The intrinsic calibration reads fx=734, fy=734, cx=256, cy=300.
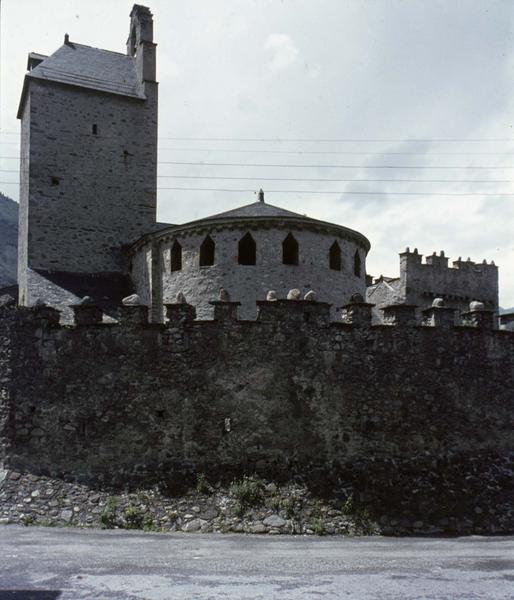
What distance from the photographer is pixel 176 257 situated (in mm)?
27766

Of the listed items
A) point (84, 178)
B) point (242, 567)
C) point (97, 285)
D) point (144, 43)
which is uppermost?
point (144, 43)

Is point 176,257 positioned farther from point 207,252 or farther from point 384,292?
point 384,292

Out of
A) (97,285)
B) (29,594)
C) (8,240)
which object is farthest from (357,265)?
(8,240)

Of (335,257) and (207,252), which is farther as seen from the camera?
(335,257)

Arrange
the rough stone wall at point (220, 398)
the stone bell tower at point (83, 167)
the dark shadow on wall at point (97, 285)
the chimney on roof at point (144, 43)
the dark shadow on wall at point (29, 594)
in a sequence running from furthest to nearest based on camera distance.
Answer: the chimney on roof at point (144, 43)
the stone bell tower at point (83, 167)
the dark shadow on wall at point (97, 285)
the rough stone wall at point (220, 398)
the dark shadow on wall at point (29, 594)

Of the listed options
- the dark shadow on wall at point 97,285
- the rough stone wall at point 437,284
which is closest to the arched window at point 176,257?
the dark shadow on wall at point 97,285

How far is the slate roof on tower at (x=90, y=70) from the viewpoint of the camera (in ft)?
113

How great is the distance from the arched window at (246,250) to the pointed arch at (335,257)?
301 centimetres

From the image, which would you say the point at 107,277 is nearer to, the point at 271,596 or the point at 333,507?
the point at 333,507

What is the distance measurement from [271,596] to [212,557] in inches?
119

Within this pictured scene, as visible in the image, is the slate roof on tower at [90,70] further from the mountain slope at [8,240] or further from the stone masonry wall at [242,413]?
the mountain slope at [8,240]

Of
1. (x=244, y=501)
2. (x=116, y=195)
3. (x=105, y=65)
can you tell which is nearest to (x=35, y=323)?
(x=244, y=501)

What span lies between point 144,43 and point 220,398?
24352 mm

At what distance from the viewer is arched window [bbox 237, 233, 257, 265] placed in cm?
2666
